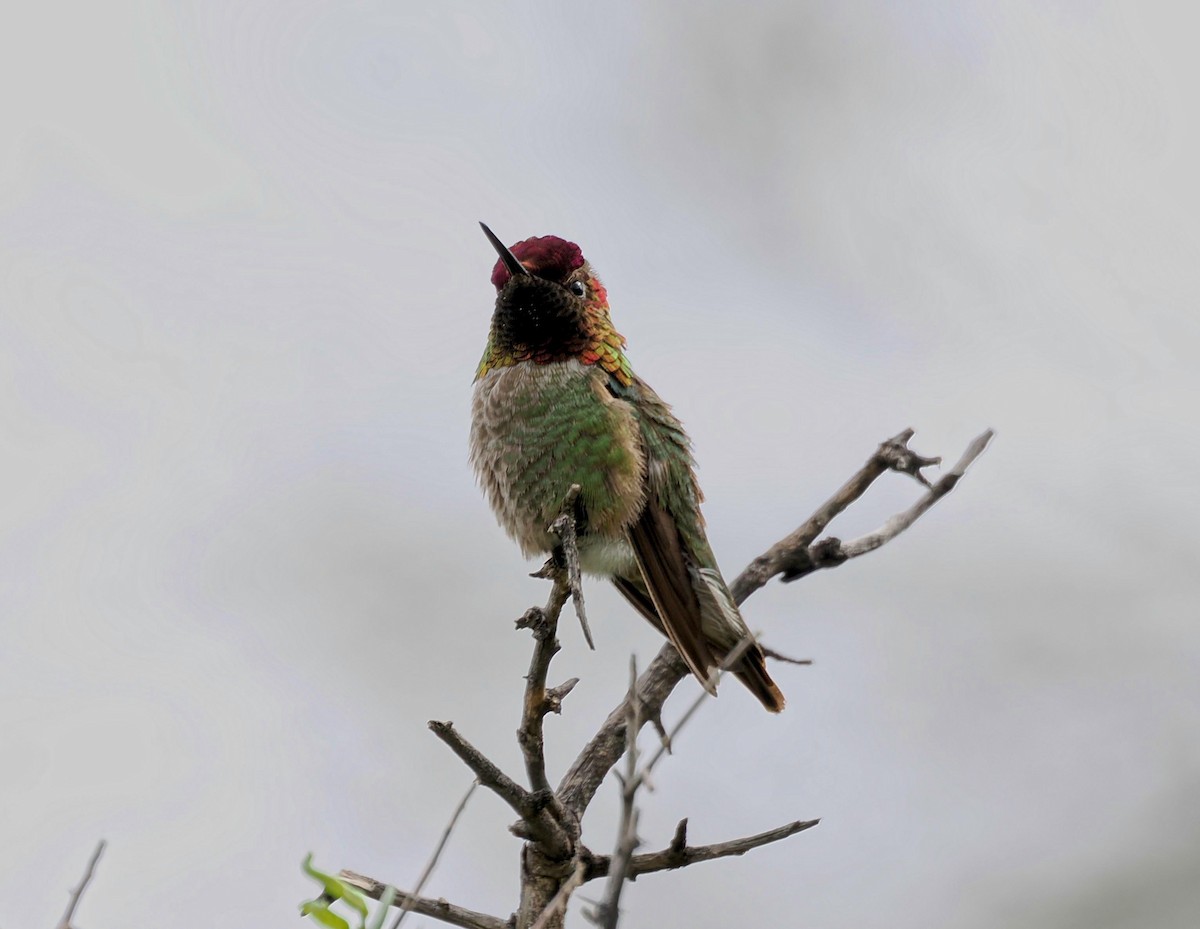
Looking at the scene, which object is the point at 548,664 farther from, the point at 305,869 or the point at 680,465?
the point at 680,465

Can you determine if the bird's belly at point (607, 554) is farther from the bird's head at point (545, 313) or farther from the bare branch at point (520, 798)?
the bare branch at point (520, 798)

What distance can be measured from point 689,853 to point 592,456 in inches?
69.9

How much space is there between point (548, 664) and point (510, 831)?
1.59 feet

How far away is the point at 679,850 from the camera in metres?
3.31

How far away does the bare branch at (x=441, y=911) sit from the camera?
3.32 metres

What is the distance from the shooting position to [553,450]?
475 cm

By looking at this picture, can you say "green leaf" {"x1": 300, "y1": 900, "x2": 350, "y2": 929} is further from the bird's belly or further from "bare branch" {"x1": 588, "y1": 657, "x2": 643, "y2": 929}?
the bird's belly

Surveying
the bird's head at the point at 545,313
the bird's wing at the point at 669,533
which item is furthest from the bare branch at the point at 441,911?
the bird's head at the point at 545,313

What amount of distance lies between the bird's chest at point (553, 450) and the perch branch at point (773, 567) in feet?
1.83

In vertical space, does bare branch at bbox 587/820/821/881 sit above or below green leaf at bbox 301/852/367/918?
above

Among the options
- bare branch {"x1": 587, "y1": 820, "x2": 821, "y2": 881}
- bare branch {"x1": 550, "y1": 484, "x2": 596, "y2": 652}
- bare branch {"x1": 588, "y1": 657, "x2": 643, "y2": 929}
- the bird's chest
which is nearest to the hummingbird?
the bird's chest

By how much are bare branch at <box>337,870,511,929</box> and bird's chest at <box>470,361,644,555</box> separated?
1.66 meters

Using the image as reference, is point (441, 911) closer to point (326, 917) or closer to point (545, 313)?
point (326, 917)

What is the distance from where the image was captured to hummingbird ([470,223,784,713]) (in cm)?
470
